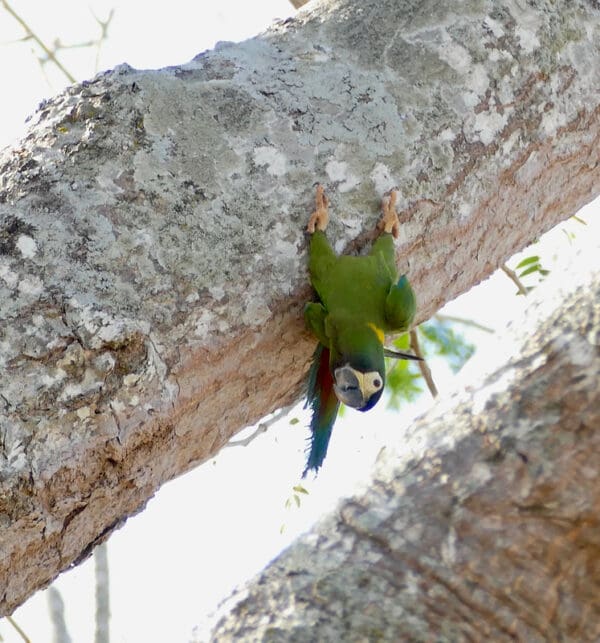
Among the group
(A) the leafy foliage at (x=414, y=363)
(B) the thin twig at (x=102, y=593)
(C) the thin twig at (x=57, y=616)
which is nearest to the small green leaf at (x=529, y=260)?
(A) the leafy foliage at (x=414, y=363)

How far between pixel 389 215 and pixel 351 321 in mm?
589

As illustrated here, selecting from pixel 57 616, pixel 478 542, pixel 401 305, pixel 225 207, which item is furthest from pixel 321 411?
pixel 57 616

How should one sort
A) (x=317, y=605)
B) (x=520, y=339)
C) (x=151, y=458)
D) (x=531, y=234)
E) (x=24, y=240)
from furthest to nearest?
(x=531, y=234)
(x=151, y=458)
(x=24, y=240)
(x=520, y=339)
(x=317, y=605)

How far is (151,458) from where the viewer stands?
7.46 feet

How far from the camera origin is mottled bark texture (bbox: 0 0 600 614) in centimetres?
208

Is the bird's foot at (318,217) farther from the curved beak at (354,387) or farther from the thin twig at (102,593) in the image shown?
the thin twig at (102,593)

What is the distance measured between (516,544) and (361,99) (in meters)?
1.72

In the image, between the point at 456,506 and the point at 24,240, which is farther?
the point at 24,240

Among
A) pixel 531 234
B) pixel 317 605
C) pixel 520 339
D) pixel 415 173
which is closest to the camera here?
pixel 317 605

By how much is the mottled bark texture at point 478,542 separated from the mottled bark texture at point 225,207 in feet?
3.23

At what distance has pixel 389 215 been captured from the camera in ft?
8.27

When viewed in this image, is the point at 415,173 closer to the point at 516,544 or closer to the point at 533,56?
the point at 533,56

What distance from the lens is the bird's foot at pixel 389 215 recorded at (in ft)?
8.27

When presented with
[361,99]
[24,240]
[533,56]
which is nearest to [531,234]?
[533,56]
